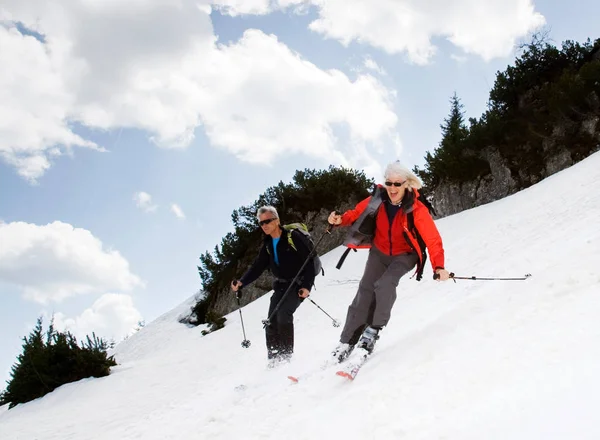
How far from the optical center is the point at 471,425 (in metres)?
2.38

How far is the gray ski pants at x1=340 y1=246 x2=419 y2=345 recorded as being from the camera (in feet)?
14.9

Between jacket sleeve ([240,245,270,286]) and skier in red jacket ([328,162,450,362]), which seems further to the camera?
jacket sleeve ([240,245,270,286])

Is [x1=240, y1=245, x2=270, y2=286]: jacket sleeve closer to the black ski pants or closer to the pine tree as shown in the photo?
the black ski pants

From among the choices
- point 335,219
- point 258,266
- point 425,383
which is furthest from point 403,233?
point 258,266

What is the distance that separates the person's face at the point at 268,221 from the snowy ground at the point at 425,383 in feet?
5.66

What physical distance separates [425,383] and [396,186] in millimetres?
2015

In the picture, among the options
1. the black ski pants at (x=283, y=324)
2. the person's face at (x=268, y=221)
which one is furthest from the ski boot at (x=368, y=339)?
the person's face at (x=268, y=221)

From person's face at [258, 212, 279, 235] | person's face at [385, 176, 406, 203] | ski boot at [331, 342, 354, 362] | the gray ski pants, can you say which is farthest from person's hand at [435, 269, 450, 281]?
person's face at [258, 212, 279, 235]

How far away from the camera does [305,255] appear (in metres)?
5.98

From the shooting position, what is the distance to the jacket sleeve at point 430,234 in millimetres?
4344

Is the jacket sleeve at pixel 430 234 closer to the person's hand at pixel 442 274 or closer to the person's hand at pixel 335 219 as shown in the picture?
the person's hand at pixel 442 274

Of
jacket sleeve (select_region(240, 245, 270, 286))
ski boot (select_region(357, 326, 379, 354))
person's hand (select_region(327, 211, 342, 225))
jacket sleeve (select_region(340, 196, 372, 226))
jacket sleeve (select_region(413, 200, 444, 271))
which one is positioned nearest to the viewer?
jacket sleeve (select_region(413, 200, 444, 271))

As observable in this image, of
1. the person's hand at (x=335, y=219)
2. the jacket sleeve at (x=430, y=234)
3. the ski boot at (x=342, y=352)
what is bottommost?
the ski boot at (x=342, y=352)

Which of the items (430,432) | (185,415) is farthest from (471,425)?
(185,415)
